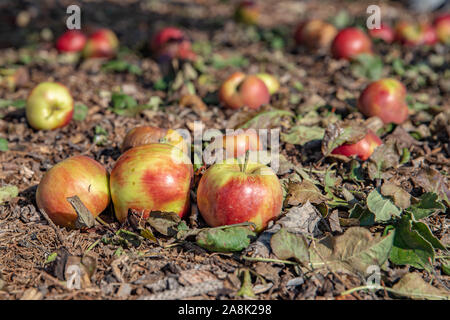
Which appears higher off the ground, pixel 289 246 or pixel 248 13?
pixel 248 13

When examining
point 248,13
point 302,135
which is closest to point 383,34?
point 248,13

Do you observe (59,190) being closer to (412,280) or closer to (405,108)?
(412,280)

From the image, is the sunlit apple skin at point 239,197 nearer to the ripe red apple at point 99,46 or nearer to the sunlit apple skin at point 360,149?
the sunlit apple skin at point 360,149

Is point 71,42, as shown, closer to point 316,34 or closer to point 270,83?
Answer: point 270,83

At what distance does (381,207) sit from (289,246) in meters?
0.68

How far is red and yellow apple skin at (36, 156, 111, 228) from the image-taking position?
2.72 metres

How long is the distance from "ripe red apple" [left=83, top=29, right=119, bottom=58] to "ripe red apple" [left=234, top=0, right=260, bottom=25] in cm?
249

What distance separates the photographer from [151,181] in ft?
8.60

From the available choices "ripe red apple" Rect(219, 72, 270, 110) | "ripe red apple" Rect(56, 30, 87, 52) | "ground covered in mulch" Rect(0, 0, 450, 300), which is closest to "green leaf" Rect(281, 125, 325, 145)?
"ground covered in mulch" Rect(0, 0, 450, 300)

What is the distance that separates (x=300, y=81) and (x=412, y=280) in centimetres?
338

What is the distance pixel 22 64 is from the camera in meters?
5.71

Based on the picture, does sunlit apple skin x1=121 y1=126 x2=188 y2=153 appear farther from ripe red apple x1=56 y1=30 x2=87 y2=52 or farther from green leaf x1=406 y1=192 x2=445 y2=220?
ripe red apple x1=56 y1=30 x2=87 y2=52

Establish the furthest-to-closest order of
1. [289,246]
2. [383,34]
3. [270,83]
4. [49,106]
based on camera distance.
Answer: [383,34], [270,83], [49,106], [289,246]

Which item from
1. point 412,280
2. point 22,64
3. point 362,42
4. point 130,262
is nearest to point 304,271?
point 412,280
